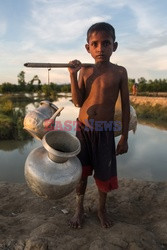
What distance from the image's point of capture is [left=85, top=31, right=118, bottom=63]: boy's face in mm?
2125

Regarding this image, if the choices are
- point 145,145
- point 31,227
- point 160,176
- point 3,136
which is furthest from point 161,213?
point 3,136

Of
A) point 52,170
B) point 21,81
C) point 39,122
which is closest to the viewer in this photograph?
point 52,170

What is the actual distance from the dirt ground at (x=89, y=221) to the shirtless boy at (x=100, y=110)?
0.18 meters

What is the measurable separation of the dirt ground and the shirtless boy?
18cm

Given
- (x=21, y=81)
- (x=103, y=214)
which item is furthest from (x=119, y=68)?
(x=21, y=81)

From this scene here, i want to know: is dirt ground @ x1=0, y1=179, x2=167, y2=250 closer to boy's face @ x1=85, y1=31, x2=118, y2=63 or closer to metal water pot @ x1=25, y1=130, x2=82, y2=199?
metal water pot @ x1=25, y1=130, x2=82, y2=199

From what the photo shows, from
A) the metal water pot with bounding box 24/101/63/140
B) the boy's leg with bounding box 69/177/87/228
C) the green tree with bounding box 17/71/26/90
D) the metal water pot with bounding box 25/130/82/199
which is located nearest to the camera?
the metal water pot with bounding box 25/130/82/199

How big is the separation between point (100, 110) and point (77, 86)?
304mm

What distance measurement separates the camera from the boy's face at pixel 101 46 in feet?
6.97

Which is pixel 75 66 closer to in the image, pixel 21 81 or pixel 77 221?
pixel 77 221

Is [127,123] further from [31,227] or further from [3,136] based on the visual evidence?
[3,136]

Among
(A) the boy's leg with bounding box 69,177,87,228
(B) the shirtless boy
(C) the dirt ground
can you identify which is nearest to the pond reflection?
(C) the dirt ground

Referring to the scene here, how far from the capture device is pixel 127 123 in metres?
2.39

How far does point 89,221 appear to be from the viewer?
2.46 m
